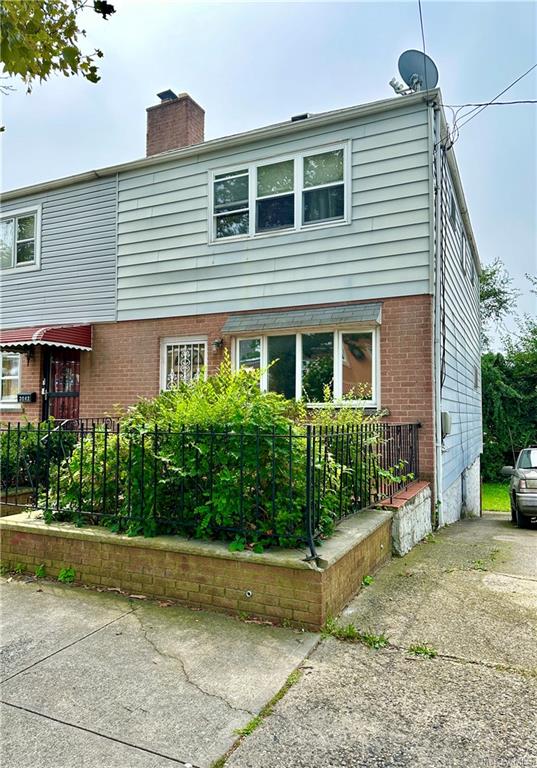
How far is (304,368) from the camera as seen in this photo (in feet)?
27.3

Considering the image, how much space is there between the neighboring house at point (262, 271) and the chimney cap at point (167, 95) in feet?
0.17

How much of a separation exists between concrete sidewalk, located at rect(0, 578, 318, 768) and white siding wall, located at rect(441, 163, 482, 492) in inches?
226

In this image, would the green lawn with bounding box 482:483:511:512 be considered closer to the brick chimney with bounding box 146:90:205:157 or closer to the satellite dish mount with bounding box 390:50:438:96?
the satellite dish mount with bounding box 390:50:438:96

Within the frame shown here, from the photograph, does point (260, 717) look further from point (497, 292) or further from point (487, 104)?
point (497, 292)

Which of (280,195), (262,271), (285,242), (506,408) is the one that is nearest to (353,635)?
(262,271)

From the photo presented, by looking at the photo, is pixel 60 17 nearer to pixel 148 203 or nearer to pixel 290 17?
pixel 290 17

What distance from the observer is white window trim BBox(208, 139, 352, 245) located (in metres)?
8.09

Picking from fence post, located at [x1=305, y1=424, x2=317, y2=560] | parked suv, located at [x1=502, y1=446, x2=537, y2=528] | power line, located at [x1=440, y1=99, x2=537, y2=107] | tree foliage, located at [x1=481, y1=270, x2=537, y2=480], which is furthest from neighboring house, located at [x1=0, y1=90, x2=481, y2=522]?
tree foliage, located at [x1=481, y1=270, x2=537, y2=480]

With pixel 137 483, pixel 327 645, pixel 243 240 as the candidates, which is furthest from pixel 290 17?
pixel 327 645

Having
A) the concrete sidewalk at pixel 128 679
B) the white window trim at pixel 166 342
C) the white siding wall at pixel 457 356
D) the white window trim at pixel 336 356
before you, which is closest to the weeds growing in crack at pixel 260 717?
the concrete sidewalk at pixel 128 679

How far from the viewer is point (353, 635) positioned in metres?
3.43

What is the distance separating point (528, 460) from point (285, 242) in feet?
21.0

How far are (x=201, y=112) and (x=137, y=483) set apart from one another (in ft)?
31.3

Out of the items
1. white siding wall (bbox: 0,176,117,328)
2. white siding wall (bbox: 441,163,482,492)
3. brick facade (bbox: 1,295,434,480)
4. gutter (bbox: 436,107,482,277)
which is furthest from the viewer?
white siding wall (bbox: 0,176,117,328)
